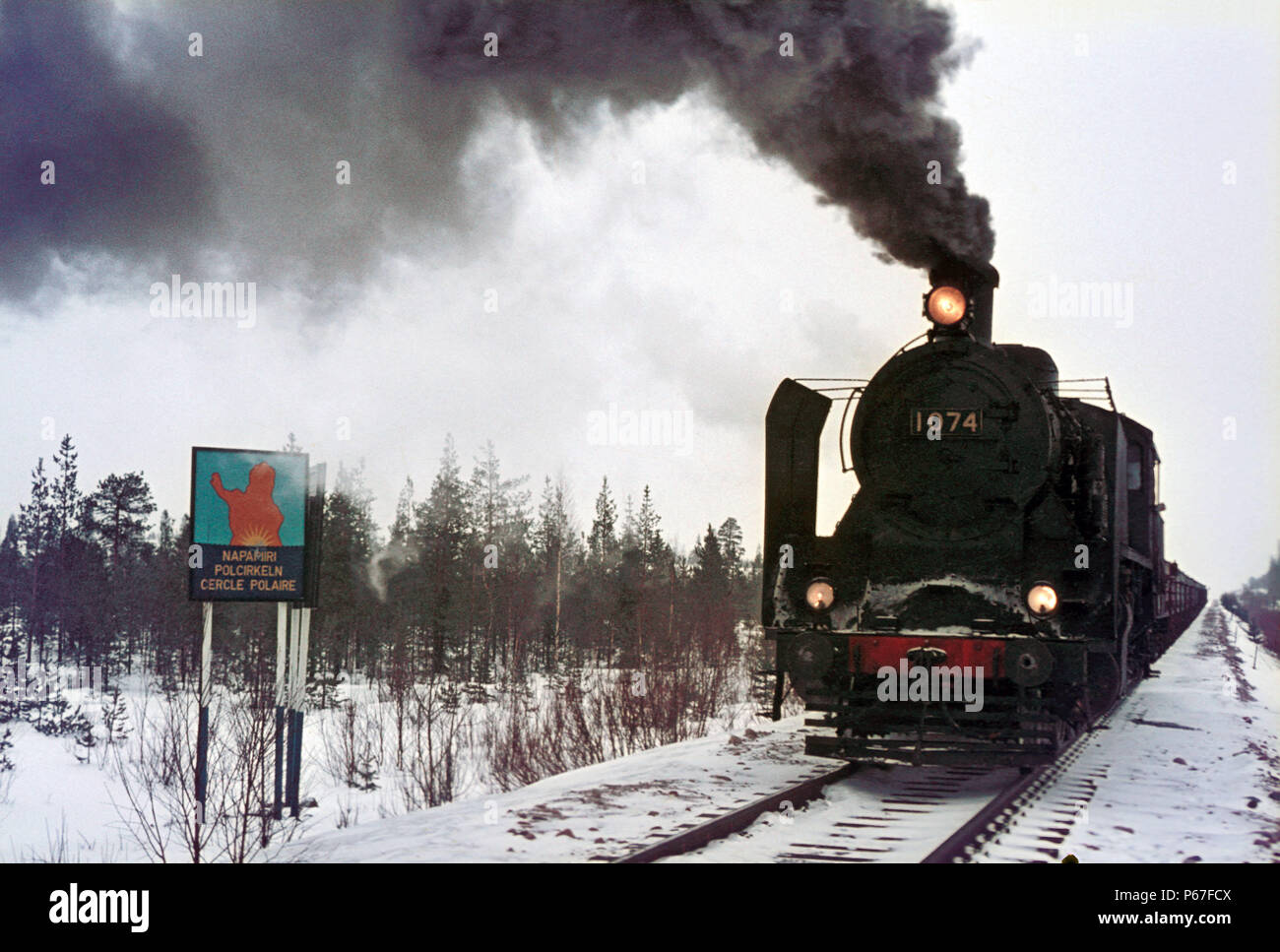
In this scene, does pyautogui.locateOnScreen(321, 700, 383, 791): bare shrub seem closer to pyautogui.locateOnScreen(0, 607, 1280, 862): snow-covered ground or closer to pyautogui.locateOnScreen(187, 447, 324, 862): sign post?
pyautogui.locateOnScreen(0, 607, 1280, 862): snow-covered ground

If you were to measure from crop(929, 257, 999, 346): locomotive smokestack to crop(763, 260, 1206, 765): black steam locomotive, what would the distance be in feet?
0.05

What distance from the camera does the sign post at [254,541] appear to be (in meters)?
9.02

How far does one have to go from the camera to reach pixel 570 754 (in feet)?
41.4

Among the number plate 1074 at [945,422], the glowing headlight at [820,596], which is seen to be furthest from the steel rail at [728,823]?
the number plate 1074 at [945,422]

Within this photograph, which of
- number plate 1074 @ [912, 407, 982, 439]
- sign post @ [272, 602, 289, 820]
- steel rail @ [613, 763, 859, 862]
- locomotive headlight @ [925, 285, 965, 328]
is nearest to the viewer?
steel rail @ [613, 763, 859, 862]

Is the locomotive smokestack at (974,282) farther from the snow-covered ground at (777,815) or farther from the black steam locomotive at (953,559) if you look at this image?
the snow-covered ground at (777,815)

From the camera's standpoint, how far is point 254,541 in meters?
9.27

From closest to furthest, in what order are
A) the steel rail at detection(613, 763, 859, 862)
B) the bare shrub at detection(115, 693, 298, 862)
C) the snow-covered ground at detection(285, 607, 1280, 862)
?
the steel rail at detection(613, 763, 859, 862)
the snow-covered ground at detection(285, 607, 1280, 862)
the bare shrub at detection(115, 693, 298, 862)

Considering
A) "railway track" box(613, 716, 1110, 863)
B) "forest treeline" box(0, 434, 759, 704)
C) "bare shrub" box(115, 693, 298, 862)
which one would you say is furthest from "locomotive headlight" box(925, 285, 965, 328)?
"forest treeline" box(0, 434, 759, 704)

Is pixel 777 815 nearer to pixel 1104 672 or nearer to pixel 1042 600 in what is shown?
pixel 1042 600

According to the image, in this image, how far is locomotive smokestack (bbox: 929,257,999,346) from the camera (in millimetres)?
8500

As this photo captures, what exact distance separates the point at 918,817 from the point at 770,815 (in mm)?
943

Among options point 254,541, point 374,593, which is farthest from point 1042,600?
point 374,593

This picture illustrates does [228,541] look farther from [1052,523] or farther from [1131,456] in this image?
[1131,456]
